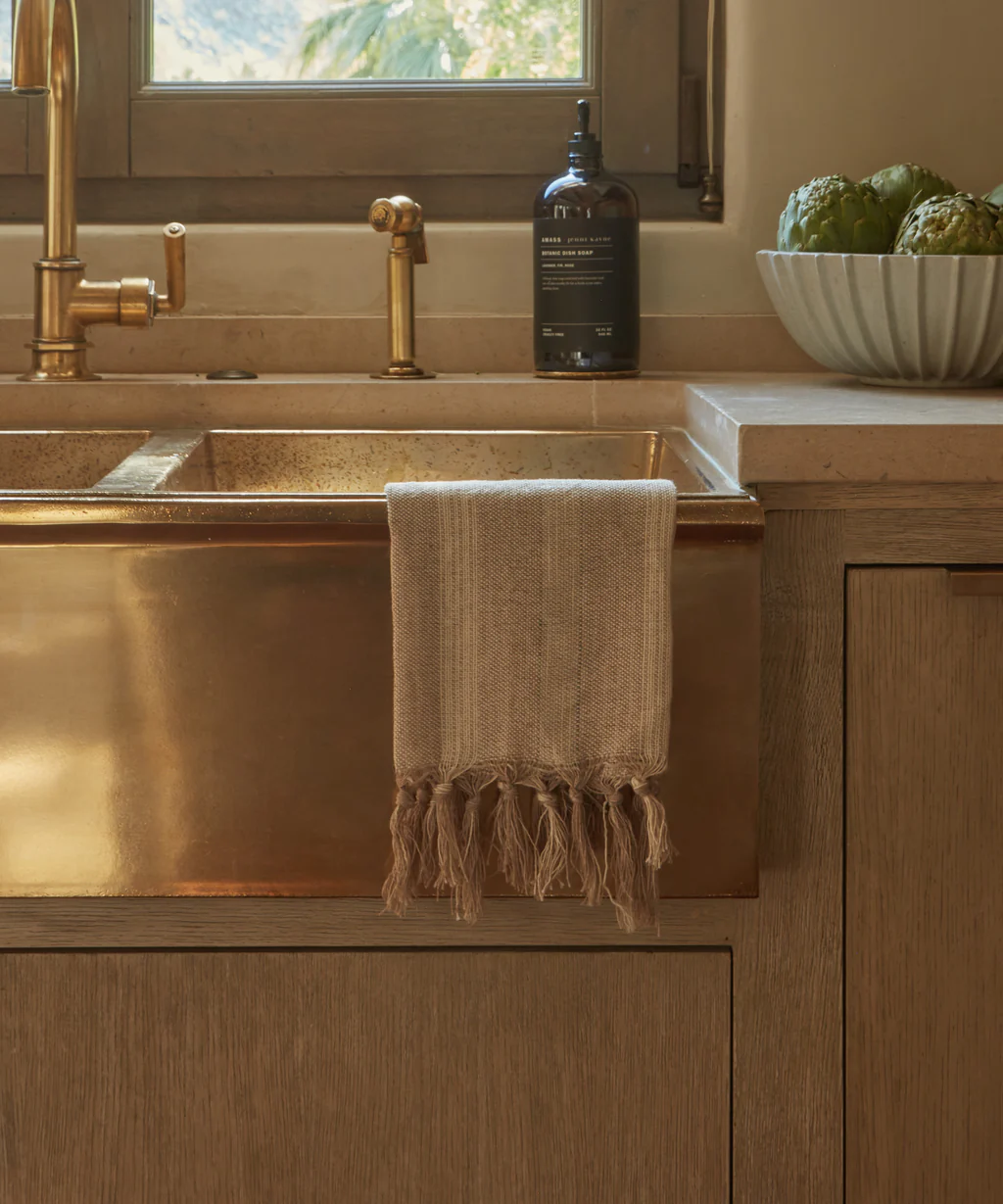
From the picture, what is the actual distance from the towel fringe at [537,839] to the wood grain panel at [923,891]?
0.58ft

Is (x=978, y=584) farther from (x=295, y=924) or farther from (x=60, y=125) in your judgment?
(x=60, y=125)

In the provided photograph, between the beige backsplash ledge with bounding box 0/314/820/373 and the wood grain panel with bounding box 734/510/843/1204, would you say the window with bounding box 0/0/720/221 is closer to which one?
the beige backsplash ledge with bounding box 0/314/820/373

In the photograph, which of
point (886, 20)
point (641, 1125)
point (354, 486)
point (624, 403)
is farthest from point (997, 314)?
point (641, 1125)

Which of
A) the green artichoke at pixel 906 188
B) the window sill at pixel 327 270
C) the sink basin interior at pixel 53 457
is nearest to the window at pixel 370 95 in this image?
the window sill at pixel 327 270

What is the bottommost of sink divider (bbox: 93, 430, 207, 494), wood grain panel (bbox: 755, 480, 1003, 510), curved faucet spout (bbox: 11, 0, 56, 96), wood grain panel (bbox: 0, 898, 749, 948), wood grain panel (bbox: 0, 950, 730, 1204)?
wood grain panel (bbox: 0, 950, 730, 1204)

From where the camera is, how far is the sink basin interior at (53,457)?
51.2 inches

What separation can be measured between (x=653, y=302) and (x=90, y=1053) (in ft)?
3.18

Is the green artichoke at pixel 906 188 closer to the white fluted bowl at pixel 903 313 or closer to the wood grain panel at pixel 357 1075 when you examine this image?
the white fluted bowl at pixel 903 313

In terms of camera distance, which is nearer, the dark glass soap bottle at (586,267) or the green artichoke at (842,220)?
the green artichoke at (842,220)

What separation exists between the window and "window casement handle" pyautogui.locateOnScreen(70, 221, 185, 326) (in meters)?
0.29

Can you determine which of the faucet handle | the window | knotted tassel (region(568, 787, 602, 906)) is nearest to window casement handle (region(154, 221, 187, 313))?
the faucet handle

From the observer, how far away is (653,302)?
4.99ft

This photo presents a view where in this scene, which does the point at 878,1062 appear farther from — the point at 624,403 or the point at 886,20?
the point at 886,20

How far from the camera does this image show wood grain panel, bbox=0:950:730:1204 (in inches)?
37.4
